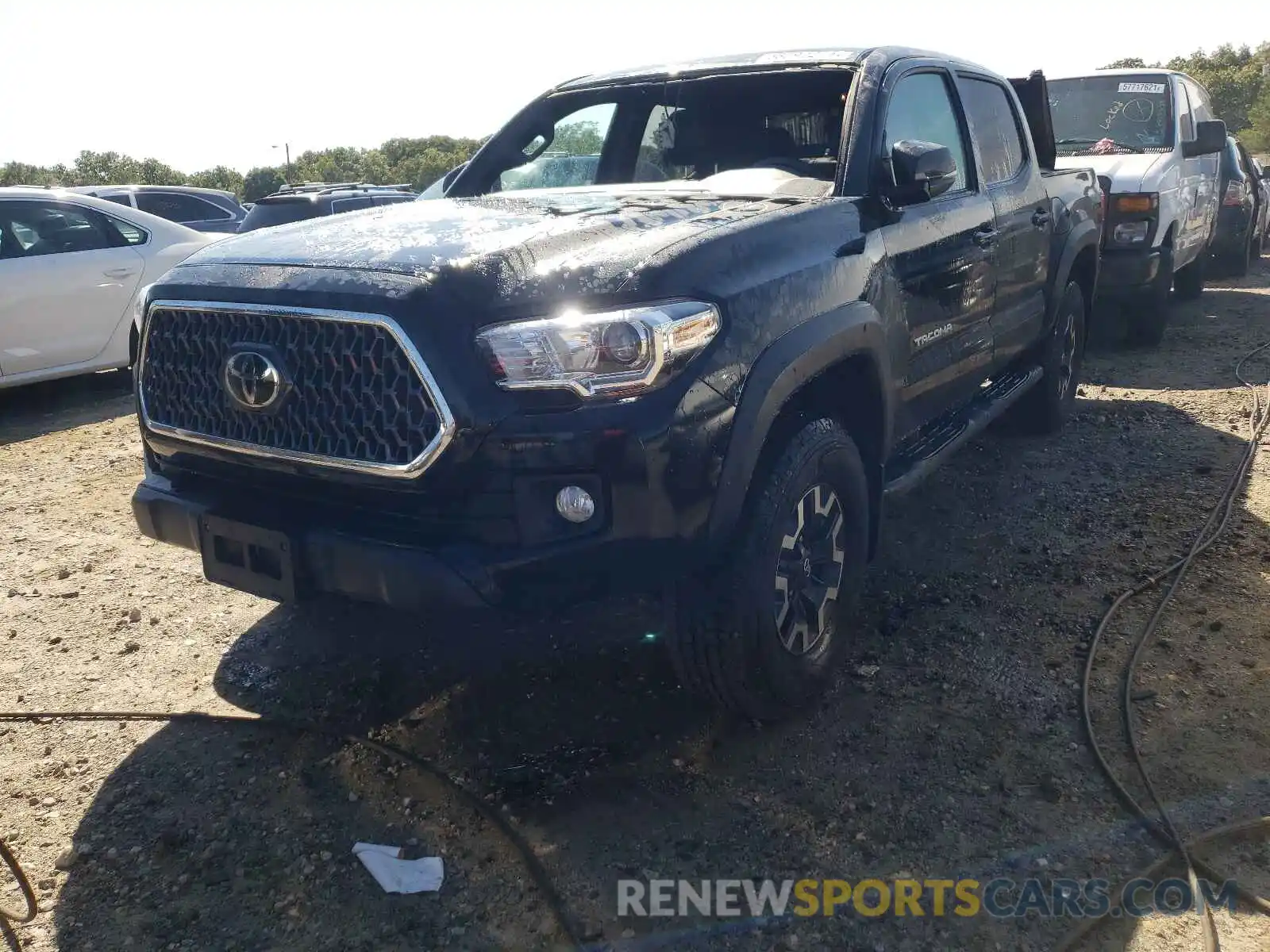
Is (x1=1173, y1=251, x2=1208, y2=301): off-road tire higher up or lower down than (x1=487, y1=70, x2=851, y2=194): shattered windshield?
lower down

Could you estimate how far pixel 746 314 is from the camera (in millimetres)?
2652

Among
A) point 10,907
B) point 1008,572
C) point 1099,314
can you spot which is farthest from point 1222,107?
point 10,907

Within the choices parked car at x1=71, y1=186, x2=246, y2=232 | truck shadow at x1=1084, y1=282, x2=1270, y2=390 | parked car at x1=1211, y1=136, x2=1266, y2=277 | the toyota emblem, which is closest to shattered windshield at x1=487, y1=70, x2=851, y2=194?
the toyota emblem

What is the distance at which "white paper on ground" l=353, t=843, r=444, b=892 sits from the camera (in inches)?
97.2

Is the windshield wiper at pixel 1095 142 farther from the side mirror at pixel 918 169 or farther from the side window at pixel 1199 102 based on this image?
the side mirror at pixel 918 169

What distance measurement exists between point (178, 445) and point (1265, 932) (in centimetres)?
287

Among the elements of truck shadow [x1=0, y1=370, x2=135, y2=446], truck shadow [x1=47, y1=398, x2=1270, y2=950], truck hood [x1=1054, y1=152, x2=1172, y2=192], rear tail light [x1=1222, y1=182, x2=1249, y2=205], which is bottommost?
truck shadow [x1=47, y1=398, x2=1270, y2=950]

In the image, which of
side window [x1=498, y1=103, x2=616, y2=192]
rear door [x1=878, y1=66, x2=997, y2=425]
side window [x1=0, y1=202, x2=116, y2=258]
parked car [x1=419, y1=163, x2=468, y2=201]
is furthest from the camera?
side window [x1=0, y1=202, x2=116, y2=258]

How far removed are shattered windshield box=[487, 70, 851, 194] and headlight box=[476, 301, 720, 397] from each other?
124cm

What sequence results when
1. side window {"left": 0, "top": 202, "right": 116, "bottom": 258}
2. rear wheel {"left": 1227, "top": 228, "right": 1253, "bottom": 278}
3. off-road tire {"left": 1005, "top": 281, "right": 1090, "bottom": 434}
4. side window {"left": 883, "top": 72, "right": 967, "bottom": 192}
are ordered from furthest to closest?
1. rear wheel {"left": 1227, "top": 228, "right": 1253, "bottom": 278}
2. side window {"left": 0, "top": 202, "right": 116, "bottom": 258}
3. off-road tire {"left": 1005, "top": 281, "right": 1090, "bottom": 434}
4. side window {"left": 883, "top": 72, "right": 967, "bottom": 192}

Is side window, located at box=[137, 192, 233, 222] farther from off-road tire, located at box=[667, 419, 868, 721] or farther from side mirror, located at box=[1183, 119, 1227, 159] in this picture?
off-road tire, located at box=[667, 419, 868, 721]

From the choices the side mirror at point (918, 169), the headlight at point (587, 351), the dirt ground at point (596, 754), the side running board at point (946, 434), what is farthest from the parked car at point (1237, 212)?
the headlight at point (587, 351)

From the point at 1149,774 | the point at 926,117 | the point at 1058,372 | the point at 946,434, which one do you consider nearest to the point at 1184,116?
the point at 1058,372

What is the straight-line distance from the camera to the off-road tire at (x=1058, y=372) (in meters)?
5.62
